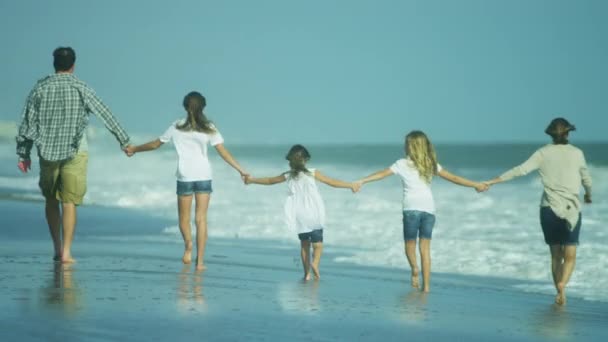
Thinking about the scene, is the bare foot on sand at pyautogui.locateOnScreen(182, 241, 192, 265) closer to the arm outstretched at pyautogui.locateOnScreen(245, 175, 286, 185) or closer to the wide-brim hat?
the arm outstretched at pyautogui.locateOnScreen(245, 175, 286, 185)

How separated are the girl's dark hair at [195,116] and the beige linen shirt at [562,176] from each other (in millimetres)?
3065

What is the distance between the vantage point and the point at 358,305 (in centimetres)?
812

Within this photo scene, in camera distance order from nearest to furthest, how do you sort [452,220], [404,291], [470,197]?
[404,291] → [452,220] → [470,197]

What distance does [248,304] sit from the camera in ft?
25.4

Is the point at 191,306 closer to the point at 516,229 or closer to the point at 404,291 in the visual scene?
the point at 404,291

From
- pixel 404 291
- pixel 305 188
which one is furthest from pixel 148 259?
pixel 404 291

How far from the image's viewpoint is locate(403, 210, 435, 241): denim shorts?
992 cm

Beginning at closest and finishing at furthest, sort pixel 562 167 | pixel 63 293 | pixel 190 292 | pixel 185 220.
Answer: pixel 63 293
pixel 190 292
pixel 562 167
pixel 185 220

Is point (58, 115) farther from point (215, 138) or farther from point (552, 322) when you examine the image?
point (552, 322)

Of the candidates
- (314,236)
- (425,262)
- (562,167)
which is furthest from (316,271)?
(562,167)

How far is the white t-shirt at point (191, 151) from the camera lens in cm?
1057

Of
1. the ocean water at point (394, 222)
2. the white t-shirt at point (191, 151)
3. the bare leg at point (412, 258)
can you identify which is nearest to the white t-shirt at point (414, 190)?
the bare leg at point (412, 258)

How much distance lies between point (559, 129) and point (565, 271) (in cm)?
129

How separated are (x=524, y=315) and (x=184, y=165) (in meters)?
3.85
